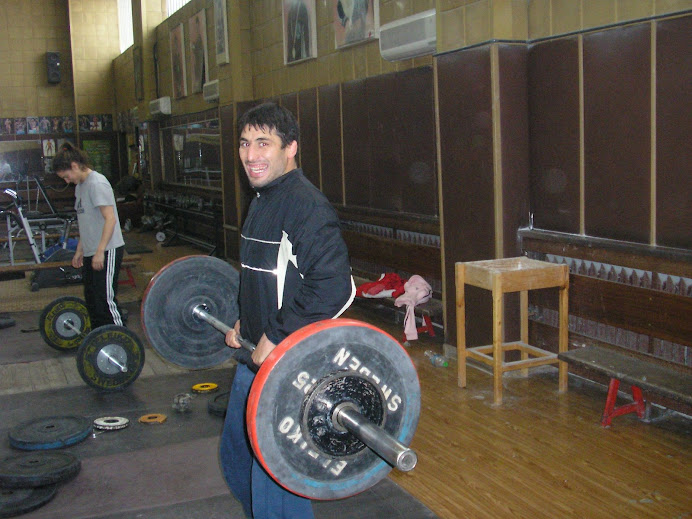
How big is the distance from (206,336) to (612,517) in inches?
64.3

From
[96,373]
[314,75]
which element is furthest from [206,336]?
[314,75]

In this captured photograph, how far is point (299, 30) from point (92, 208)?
11.4 feet

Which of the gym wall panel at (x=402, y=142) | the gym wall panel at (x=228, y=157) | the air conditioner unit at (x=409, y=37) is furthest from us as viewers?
the gym wall panel at (x=228, y=157)

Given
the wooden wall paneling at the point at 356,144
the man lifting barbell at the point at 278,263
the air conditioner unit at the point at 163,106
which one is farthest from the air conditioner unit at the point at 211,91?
the man lifting barbell at the point at 278,263

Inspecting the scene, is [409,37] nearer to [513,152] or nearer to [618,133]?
[513,152]

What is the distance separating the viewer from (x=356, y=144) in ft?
20.0

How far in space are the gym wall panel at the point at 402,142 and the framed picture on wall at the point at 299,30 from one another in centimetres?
127

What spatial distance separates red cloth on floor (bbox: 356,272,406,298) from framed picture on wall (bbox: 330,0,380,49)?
191 cm

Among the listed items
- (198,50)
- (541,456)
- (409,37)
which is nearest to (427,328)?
(409,37)

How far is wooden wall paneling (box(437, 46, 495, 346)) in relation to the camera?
4.11 m

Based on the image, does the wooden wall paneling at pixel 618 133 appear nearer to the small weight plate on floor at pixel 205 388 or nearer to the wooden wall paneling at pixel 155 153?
the small weight plate on floor at pixel 205 388

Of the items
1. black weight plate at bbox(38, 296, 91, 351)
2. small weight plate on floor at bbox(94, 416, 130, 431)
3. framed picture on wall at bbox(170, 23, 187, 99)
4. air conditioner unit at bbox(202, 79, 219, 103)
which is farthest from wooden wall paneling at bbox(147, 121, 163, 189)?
small weight plate on floor at bbox(94, 416, 130, 431)

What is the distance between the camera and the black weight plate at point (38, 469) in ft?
9.30

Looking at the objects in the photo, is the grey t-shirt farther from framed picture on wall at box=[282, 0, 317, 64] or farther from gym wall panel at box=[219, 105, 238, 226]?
gym wall panel at box=[219, 105, 238, 226]
